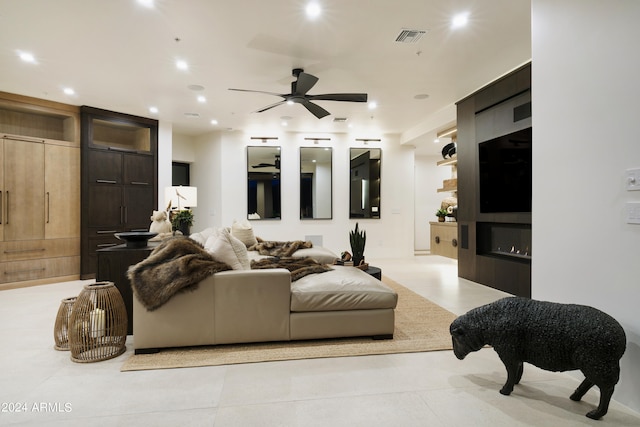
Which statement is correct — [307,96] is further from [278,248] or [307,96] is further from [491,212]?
[491,212]

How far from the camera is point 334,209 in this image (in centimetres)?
767

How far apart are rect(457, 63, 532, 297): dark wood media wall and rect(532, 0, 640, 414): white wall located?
77.4 inches

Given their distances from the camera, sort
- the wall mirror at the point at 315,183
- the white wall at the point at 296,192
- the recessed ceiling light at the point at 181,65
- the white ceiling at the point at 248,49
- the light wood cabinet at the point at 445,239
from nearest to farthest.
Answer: the white ceiling at the point at 248,49 → the recessed ceiling light at the point at 181,65 → the light wood cabinet at the point at 445,239 → the white wall at the point at 296,192 → the wall mirror at the point at 315,183

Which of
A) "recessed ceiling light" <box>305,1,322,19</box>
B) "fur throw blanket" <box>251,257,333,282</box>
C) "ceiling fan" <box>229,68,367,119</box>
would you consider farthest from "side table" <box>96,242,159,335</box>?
"recessed ceiling light" <box>305,1,322,19</box>

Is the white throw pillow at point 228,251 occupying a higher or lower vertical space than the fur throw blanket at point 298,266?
higher

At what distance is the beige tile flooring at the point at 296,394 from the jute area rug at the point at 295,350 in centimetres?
8

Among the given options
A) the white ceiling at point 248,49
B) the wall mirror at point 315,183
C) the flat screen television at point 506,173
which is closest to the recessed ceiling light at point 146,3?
the white ceiling at point 248,49

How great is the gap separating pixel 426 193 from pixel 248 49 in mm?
7275

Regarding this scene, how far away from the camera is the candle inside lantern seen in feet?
8.04

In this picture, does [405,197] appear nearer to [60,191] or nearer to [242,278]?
[242,278]

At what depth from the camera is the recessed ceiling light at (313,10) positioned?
2866 mm

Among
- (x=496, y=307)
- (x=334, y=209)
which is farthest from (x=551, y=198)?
(x=334, y=209)

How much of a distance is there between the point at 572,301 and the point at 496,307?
55 centimetres

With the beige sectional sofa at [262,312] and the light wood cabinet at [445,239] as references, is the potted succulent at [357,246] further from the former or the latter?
the light wood cabinet at [445,239]
